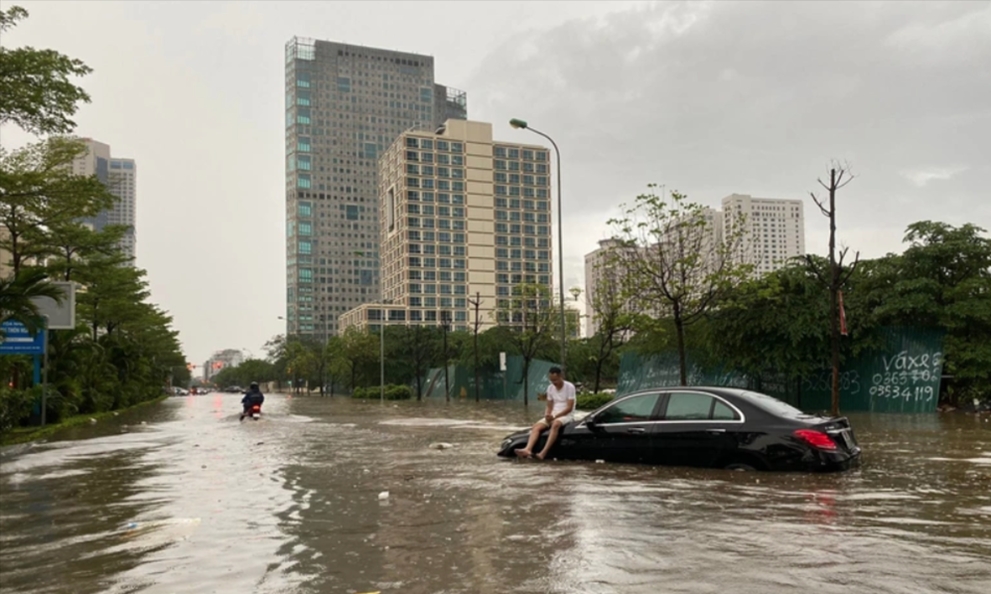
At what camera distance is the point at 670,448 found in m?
11.5

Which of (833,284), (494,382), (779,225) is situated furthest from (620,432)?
(779,225)

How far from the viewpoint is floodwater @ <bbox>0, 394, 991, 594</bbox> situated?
18.9 feet

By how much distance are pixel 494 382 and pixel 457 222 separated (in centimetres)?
9706

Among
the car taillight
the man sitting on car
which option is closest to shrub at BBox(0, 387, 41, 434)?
the man sitting on car

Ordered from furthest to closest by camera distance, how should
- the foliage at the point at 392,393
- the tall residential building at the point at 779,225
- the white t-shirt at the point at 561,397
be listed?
the foliage at the point at 392,393 < the tall residential building at the point at 779,225 < the white t-shirt at the point at 561,397

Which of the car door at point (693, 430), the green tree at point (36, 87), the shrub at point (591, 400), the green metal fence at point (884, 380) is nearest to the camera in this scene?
the car door at point (693, 430)

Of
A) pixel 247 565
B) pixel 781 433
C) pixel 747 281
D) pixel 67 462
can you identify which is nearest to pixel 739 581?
pixel 247 565

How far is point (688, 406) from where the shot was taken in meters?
11.5

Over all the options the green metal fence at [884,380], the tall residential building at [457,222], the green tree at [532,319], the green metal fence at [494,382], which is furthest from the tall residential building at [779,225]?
the tall residential building at [457,222]

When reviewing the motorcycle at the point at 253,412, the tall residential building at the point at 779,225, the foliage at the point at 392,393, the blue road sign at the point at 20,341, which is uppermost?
the tall residential building at the point at 779,225

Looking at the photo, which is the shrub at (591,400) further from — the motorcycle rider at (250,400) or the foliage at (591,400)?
the motorcycle rider at (250,400)

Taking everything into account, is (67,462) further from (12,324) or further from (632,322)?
(632,322)

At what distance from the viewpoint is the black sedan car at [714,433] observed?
Result: 10.6 meters

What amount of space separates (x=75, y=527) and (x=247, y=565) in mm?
3115
